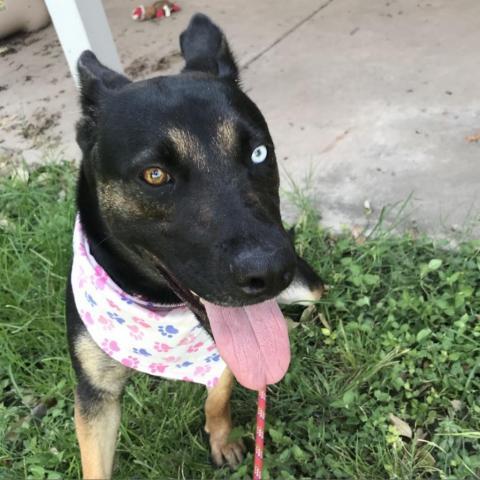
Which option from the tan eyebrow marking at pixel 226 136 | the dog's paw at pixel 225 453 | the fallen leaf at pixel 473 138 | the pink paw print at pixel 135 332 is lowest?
the dog's paw at pixel 225 453

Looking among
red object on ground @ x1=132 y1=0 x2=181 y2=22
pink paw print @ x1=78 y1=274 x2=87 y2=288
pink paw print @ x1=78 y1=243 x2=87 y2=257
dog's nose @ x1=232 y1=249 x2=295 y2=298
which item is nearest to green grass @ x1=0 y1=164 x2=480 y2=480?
pink paw print @ x1=78 y1=274 x2=87 y2=288

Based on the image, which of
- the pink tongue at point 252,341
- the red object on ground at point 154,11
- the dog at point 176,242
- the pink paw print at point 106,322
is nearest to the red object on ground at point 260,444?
the pink tongue at point 252,341

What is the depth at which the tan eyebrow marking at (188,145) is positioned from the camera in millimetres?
1900

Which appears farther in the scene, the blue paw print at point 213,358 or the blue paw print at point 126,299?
the blue paw print at point 213,358

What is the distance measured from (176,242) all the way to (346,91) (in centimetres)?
304

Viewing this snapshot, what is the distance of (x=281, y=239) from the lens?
179 cm

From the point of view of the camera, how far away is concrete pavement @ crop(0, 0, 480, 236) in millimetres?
3678

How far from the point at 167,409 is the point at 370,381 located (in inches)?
35.7

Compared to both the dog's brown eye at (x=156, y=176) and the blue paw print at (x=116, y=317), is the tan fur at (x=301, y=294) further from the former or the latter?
the dog's brown eye at (x=156, y=176)

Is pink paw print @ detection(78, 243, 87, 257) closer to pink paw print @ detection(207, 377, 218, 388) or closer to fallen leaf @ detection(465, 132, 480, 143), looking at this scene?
pink paw print @ detection(207, 377, 218, 388)

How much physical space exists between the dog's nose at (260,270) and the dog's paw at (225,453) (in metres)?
1.16

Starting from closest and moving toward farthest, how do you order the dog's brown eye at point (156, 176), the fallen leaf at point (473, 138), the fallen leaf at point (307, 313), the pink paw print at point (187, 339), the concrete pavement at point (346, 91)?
the dog's brown eye at point (156, 176)
the pink paw print at point (187, 339)
the fallen leaf at point (307, 313)
the concrete pavement at point (346, 91)
the fallen leaf at point (473, 138)

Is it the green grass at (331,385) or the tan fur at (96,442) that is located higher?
the tan fur at (96,442)

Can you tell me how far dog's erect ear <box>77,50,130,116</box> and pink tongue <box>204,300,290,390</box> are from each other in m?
0.88
